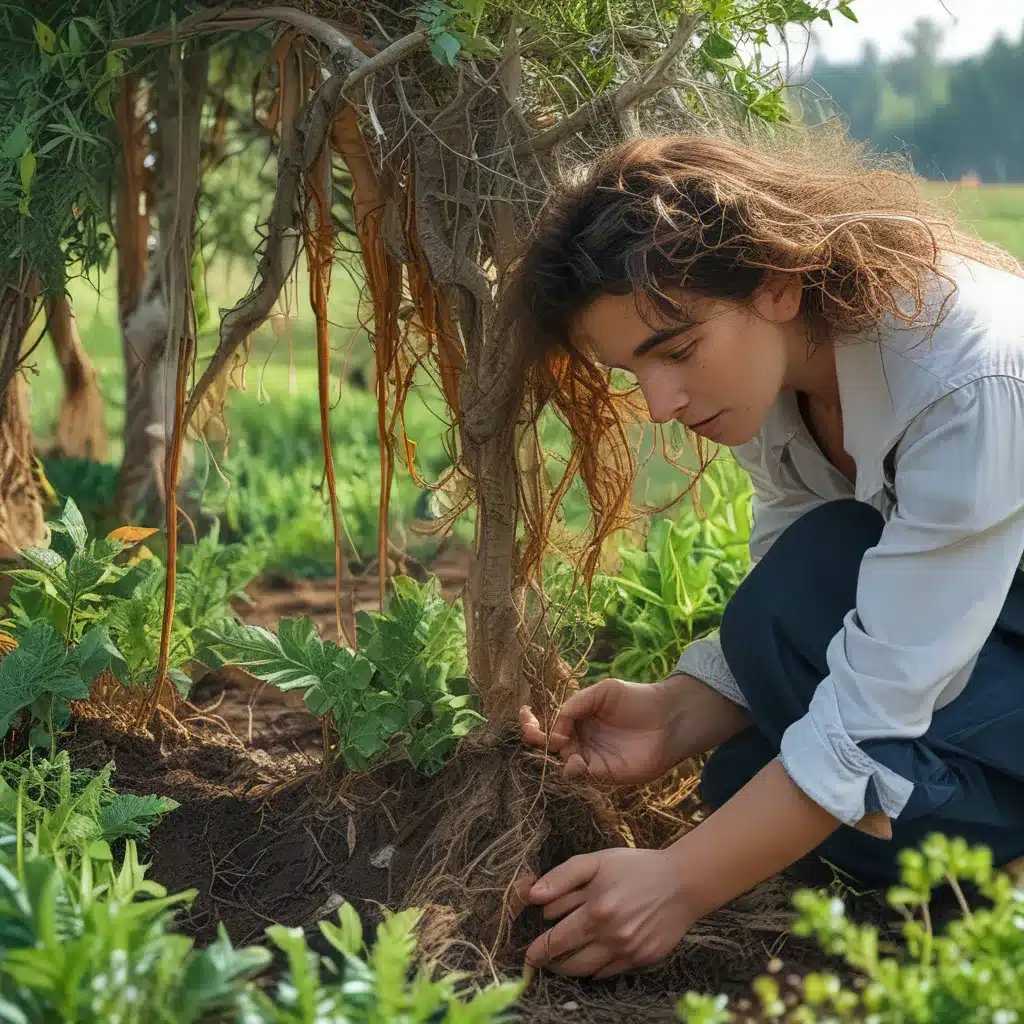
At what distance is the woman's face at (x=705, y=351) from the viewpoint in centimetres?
137

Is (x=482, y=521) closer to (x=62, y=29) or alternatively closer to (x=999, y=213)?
(x=62, y=29)

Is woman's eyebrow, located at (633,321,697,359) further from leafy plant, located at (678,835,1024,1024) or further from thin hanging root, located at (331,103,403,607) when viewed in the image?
leafy plant, located at (678,835,1024,1024)

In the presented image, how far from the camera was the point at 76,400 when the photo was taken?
3.33 metres

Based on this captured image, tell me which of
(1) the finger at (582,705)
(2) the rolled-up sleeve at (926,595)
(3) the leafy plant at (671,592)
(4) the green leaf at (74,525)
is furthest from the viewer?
(3) the leafy plant at (671,592)

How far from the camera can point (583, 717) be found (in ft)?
5.62

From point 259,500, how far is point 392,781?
1.69 meters

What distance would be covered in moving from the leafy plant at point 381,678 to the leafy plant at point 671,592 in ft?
A: 1.20

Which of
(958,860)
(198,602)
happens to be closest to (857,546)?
(958,860)

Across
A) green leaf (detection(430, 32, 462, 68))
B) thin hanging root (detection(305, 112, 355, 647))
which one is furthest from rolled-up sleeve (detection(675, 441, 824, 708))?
green leaf (detection(430, 32, 462, 68))

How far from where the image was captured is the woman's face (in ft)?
4.49

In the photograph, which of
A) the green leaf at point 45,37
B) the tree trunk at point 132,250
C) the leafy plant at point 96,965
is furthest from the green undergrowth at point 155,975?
the tree trunk at point 132,250

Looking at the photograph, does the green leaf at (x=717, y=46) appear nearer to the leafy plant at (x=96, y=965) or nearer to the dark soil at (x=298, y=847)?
the dark soil at (x=298, y=847)

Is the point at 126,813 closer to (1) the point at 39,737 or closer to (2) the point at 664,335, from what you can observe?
(1) the point at 39,737

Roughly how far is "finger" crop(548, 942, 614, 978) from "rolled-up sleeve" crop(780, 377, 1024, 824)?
11.3 inches
